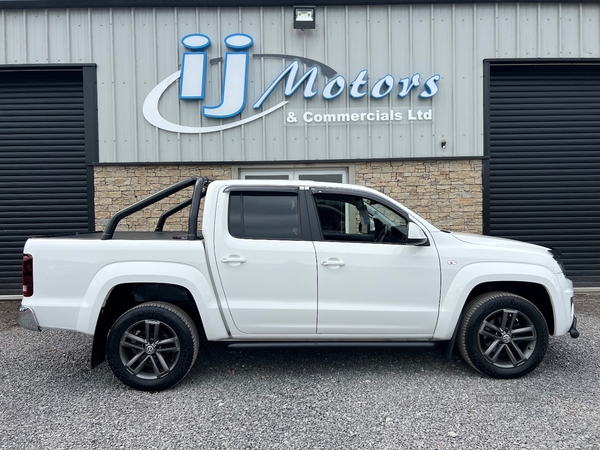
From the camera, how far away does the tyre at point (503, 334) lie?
3826 mm

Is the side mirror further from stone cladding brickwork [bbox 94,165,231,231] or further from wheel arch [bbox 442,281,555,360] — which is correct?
stone cladding brickwork [bbox 94,165,231,231]

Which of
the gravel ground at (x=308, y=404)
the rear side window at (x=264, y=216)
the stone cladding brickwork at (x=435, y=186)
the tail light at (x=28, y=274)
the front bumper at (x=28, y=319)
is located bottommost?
the gravel ground at (x=308, y=404)

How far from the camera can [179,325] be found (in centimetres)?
368

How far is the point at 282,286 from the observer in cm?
373

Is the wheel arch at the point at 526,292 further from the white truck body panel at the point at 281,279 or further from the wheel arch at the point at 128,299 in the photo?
the wheel arch at the point at 128,299

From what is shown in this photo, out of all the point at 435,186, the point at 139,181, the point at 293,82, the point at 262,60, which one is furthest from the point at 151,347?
the point at 435,186

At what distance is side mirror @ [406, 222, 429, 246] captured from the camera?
3.69 meters

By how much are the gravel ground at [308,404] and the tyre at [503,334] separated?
0.51 feet

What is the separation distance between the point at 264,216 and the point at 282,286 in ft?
2.14

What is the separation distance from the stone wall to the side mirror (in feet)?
12.3

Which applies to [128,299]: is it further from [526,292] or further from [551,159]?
[551,159]

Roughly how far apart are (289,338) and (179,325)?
0.96 metres

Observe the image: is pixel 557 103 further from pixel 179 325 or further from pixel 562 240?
pixel 179 325

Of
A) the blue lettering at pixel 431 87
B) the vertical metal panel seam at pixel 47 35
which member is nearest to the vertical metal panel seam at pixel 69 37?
the vertical metal panel seam at pixel 47 35
